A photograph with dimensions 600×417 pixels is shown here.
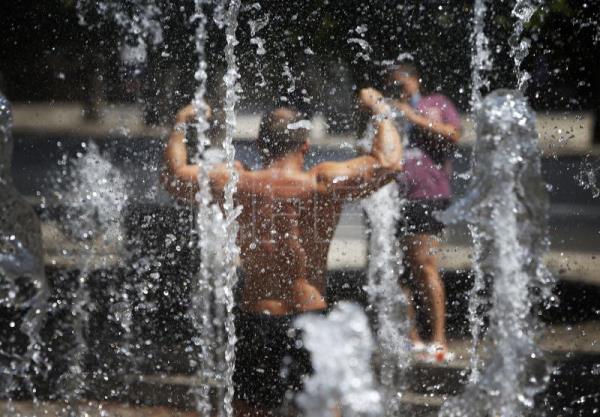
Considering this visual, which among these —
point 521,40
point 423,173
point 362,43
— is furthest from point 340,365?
point 521,40

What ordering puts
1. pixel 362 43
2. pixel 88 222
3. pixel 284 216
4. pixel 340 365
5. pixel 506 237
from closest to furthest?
pixel 340 365
pixel 506 237
pixel 284 216
pixel 362 43
pixel 88 222

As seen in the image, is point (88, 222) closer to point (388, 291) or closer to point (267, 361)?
point (267, 361)

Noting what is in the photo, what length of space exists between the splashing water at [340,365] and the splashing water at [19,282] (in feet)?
3.27

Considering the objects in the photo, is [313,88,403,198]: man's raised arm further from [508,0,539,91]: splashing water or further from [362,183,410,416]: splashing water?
[508,0,539,91]: splashing water

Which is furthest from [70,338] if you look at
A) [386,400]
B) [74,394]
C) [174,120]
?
[386,400]

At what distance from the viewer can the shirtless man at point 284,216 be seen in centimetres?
345

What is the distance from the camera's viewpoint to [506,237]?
3.34 meters

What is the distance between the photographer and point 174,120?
3664 millimetres

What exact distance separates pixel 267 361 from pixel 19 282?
3.14ft

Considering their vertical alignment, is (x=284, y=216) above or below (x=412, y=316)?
above

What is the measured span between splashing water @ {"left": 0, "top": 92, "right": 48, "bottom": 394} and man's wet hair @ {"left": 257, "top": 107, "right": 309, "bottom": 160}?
0.93m

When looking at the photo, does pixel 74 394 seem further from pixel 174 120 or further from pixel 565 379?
pixel 565 379

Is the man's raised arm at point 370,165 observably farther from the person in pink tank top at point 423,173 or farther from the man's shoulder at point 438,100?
the man's shoulder at point 438,100

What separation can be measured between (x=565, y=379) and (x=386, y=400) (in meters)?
0.68
